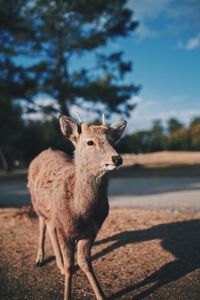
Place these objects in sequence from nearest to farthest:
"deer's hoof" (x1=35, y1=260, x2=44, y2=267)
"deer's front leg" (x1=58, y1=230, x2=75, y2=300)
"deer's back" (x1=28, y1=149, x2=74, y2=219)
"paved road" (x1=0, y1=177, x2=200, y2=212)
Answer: "deer's front leg" (x1=58, y1=230, x2=75, y2=300)
"deer's back" (x1=28, y1=149, x2=74, y2=219)
"deer's hoof" (x1=35, y1=260, x2=44, y2=267)
"paved road" (x1=0, y1=177, x2=200, y2=212)

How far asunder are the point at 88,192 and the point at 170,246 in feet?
8.78

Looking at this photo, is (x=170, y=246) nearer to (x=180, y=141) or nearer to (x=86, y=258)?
(x=86, y=258)

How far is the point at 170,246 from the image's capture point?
20.4ft

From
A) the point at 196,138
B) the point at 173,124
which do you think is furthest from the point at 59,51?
the point at 173,124

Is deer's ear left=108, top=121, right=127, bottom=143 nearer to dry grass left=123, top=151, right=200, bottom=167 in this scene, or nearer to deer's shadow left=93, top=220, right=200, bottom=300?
deer's shadow left=93, top=220, right=200, bottom=300

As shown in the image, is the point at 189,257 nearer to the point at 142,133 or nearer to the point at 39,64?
the point at 39,64

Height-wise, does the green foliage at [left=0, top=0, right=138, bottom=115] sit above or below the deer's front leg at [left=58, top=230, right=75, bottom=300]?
above

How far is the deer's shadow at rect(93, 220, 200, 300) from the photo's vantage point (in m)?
4.81

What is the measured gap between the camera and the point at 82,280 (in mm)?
4977

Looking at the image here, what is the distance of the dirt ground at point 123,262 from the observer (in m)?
4.59

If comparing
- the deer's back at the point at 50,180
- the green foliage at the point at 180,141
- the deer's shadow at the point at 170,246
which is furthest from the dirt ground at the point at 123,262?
the green foliage at the point at 180,141

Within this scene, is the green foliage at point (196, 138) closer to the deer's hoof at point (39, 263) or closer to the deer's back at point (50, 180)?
the deer's back at point (50, 180)

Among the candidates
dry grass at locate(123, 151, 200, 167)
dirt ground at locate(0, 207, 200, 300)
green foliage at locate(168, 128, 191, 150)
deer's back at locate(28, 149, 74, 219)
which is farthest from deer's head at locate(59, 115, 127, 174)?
green foliage at locate(168, 128, 191, 150)

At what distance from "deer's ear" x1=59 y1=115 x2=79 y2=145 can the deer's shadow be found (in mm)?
2099
